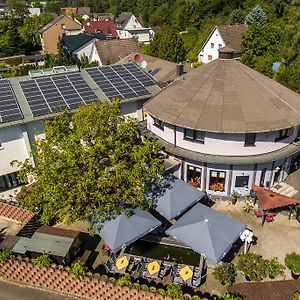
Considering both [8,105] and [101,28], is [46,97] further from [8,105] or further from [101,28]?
[101,28]

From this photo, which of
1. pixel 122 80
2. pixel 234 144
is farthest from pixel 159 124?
pixel 234 144

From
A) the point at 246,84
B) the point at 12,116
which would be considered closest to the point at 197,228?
the point at 246,84

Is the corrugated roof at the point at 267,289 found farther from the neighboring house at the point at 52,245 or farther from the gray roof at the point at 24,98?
the gray roof at the point at 24,98

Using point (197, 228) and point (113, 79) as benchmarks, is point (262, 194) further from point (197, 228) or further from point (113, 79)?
point (113, 79)

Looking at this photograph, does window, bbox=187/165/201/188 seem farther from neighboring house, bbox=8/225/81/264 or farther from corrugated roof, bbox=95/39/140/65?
corrugated roof, bbox=95/39/140/65

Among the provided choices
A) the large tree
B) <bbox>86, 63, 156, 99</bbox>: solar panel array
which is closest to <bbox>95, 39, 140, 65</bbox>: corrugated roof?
<bbox>86, 63, 156, 99</bbox>: solar panel array

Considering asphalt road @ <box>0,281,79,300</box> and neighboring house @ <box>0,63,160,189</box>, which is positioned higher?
neighboring house @ <box>0,63,160,189</box>
